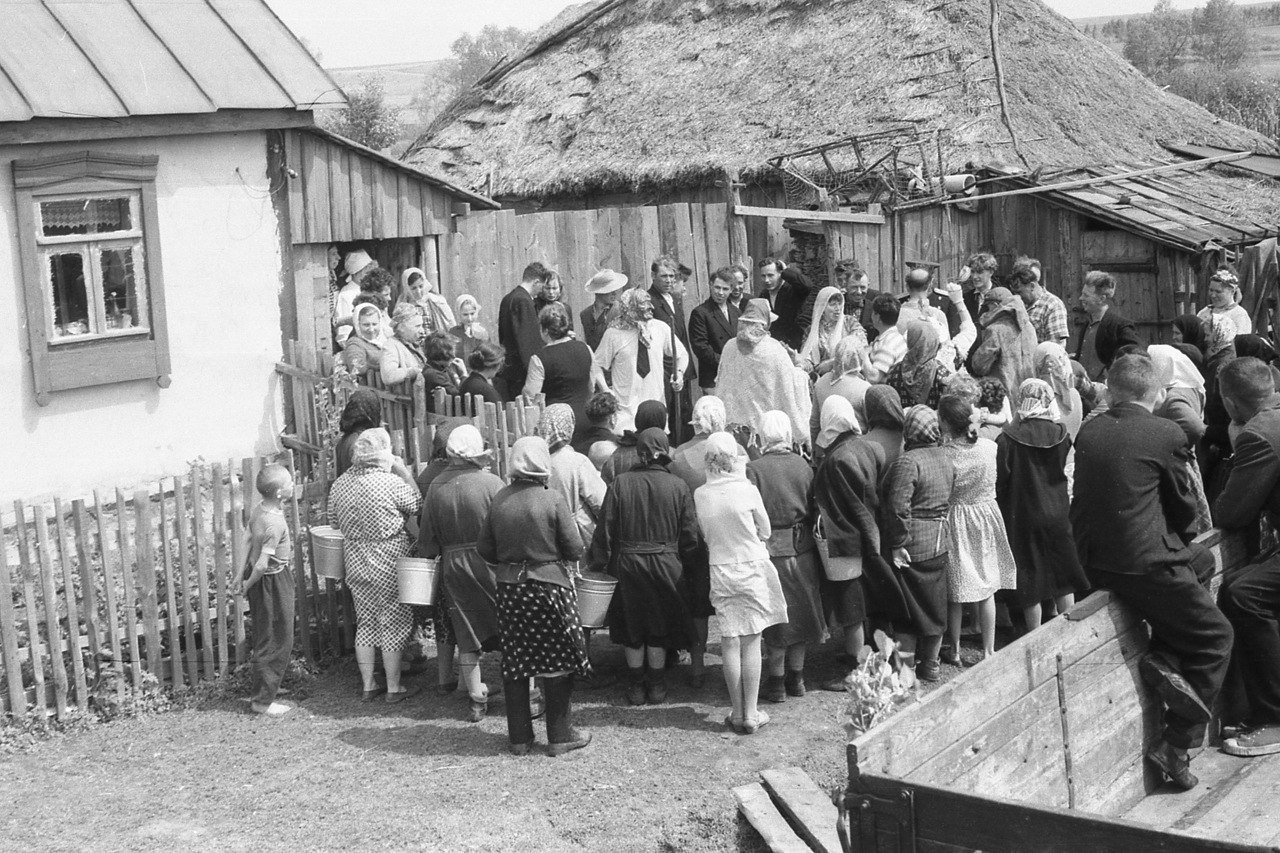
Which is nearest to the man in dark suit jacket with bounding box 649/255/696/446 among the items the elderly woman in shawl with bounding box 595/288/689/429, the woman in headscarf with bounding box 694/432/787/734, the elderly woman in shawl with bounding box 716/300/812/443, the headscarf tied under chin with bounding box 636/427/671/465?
the elderly woman in shawl with bounding box 595/288/689/429

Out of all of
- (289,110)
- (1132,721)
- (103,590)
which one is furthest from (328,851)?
(289,110)

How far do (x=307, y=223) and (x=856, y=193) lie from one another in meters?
6.91

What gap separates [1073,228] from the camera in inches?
597

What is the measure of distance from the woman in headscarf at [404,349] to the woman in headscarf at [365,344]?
0.43 ft

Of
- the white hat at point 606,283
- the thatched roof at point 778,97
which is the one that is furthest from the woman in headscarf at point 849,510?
the thatched roof at point 778,97

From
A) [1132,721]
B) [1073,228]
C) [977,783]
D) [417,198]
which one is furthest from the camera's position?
[1073,228]

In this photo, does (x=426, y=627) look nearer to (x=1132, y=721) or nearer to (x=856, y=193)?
(x=1132, y=721)

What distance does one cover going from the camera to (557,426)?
26.2 feet

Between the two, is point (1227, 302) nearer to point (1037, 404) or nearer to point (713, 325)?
point (1037, 404)

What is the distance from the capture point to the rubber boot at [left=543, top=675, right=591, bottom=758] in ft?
23.6

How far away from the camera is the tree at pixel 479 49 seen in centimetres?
9619

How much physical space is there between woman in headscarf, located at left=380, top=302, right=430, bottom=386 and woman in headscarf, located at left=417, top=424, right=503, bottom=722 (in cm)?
245

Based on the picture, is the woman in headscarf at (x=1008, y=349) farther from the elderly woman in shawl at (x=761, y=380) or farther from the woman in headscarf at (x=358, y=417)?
the woman in headscarf at (x=358, y=417)

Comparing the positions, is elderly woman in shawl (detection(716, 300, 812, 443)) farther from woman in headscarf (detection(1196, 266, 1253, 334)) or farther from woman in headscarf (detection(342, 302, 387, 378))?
woman in headscarf (detection(1196, 266, 1253, 334))
